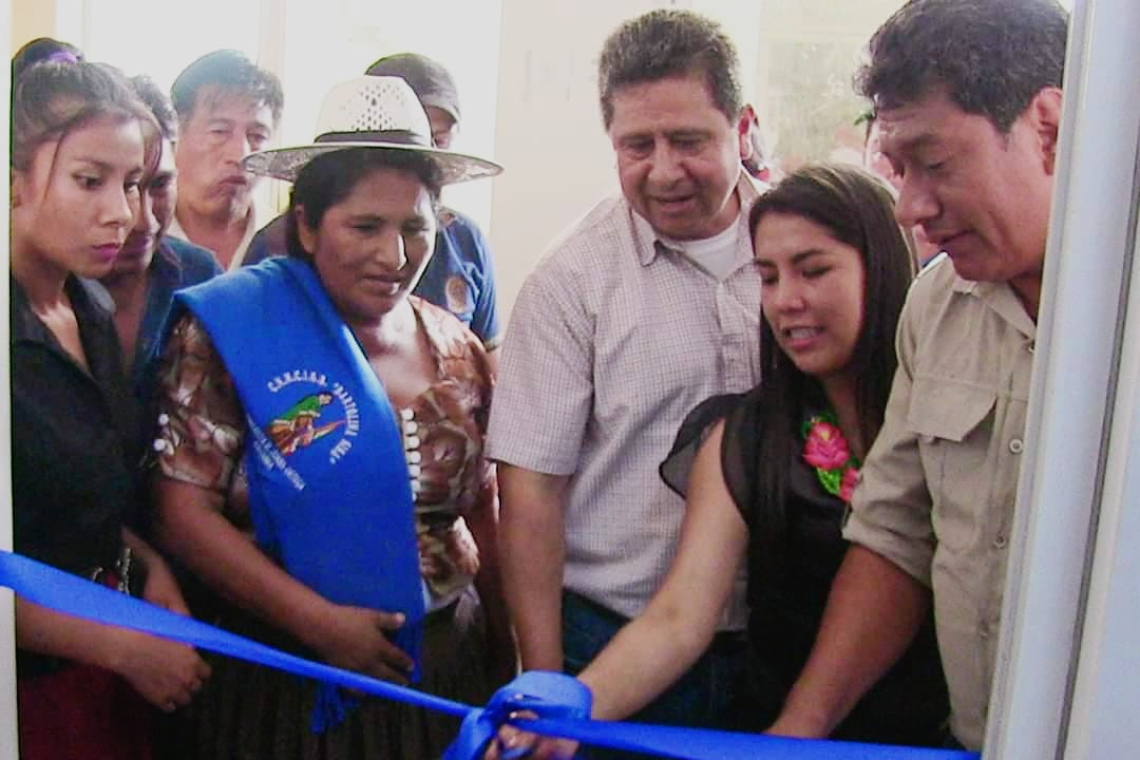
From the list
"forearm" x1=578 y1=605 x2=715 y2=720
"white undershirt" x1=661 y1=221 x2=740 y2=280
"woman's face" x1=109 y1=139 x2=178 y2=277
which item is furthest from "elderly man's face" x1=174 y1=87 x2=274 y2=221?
"forearm" x1=578 y1=605 x2=715 y2=720

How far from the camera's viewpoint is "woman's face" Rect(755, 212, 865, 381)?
84 centimetres

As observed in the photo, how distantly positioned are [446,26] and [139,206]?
0.27 m

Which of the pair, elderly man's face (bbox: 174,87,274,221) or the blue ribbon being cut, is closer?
the blue ribbon being cut

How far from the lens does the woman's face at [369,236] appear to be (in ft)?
2.81

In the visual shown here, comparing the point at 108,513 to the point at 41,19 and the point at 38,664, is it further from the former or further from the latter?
the point at 41,19

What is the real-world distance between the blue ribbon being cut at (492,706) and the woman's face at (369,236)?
260 millimetres

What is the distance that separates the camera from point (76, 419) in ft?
2.72

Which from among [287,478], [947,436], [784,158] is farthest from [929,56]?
[287,478]

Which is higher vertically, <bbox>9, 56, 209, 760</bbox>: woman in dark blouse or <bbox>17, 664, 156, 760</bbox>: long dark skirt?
<bbox>9, 56, 209, 760</bbox>: woman in dark blouse

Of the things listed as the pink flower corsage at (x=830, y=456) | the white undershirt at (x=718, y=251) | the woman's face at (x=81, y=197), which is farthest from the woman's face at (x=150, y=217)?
the pink flower corsage at (x=830, y=456)

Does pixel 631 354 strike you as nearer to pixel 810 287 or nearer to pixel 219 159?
pixel 810 287

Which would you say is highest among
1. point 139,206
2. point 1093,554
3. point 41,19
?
point 41,19

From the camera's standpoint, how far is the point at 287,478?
0.85 metres

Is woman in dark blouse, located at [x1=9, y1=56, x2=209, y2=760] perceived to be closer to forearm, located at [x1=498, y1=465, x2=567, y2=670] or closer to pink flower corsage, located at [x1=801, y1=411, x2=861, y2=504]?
forearm, located at [x1=498, y1=465, x2=567, y2=670]
